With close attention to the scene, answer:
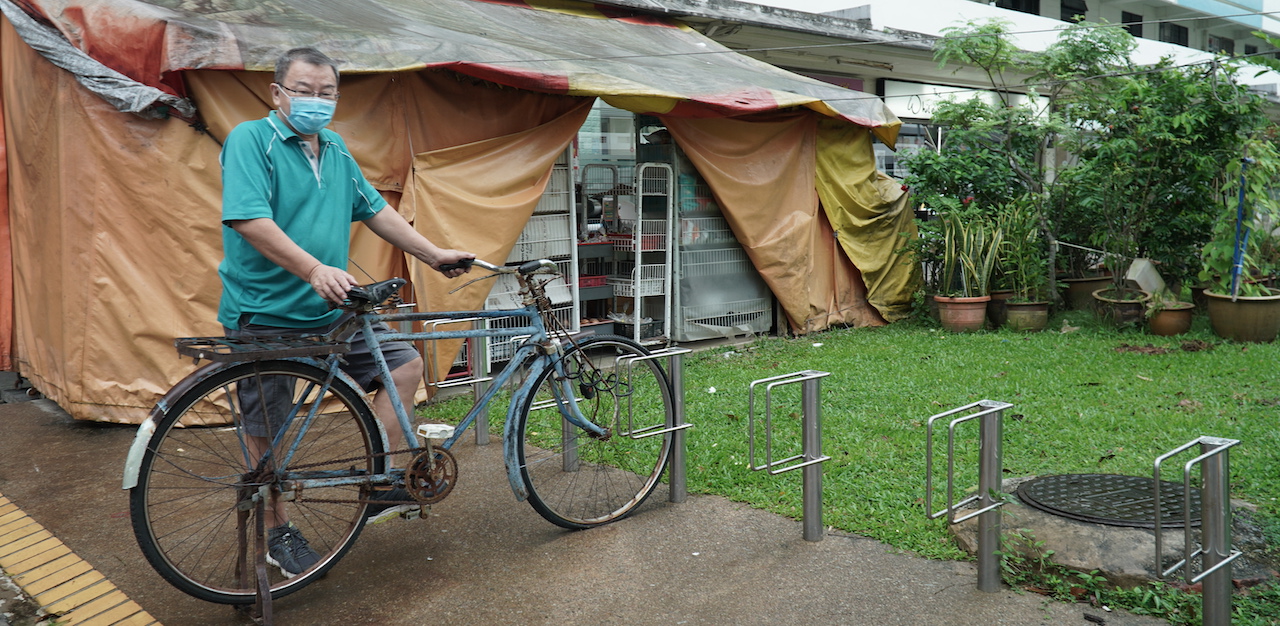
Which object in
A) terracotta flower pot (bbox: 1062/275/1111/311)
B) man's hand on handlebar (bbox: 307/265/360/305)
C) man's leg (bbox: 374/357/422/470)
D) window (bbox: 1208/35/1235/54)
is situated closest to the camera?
man's hand on handlebar (bbox: 307/265/360/305)

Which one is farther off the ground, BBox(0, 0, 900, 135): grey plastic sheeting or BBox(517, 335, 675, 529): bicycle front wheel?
BBox(0, 0, 900, 135): grey plastic sheeting

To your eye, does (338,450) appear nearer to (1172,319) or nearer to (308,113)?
(308,113)

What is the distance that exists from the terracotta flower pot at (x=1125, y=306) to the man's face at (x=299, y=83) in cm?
763

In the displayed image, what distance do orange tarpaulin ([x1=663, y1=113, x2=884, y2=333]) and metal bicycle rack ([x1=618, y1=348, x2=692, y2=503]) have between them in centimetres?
388

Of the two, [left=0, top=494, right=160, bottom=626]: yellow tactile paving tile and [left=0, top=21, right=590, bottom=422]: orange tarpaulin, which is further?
[left=0, top=21, right=590, bottom=422]: orange tarpaulin

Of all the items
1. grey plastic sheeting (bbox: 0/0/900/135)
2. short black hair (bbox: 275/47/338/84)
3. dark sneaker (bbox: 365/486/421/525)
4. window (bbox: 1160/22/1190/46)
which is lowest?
dark sneaker (bbox: 365/486/421/525)

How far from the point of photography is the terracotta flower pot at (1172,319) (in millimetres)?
8250

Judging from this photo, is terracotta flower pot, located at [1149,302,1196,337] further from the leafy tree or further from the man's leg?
the man's leg

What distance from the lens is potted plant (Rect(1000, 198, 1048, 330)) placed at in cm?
901

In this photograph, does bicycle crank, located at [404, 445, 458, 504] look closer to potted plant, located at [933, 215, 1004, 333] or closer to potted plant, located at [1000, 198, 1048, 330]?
potted plant, located at [933, 215, 1004, 333]

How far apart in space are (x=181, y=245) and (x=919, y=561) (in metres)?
4.41

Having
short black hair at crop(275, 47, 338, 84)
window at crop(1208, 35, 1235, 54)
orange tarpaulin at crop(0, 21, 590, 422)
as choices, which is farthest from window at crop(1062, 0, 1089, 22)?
short black hair at crop(275, 47, 338, 84)

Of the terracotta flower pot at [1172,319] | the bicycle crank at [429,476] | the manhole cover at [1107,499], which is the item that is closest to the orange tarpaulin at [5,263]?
the bicycle crank at [429,476]

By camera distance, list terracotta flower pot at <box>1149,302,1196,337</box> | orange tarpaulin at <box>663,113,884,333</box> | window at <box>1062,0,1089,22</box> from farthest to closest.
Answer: window at <box>1062,0,1089,22</box>
terracotta flower pot at <box>1149,302,1196,337</box>
orange tarpaulin at <box>663,113,884,333</box>
